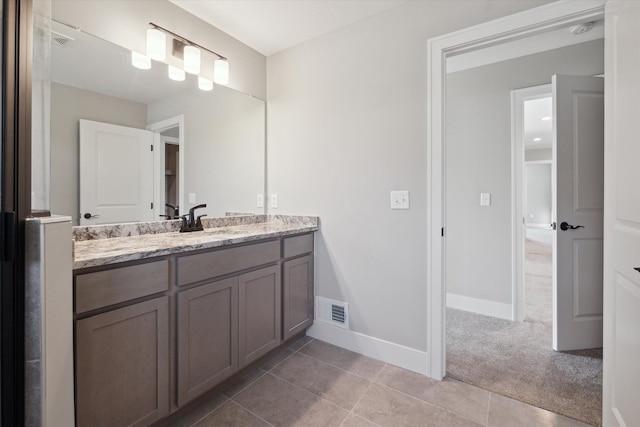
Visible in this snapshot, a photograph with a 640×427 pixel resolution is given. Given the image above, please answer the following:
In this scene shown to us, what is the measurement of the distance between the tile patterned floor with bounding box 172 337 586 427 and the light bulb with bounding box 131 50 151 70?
2001 mm

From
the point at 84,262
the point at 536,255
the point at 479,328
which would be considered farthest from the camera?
the point at 536,255

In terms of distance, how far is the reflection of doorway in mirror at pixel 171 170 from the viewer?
77.5 inches

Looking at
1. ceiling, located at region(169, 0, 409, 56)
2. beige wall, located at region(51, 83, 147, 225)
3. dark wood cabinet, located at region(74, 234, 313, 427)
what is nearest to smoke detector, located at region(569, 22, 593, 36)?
ceiling, located at region(169, 0, 409, 56)

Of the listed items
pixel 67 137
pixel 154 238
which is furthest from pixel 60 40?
pixel 154 238

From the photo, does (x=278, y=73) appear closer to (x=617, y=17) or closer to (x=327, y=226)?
(x=327, y=226)

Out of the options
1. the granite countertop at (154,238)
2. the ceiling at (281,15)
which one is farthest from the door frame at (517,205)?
the granite countertop at (154,238)

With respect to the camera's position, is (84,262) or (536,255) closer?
(84,262)

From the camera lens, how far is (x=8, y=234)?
0.88m

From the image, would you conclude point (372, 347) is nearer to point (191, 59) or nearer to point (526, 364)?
point (526, 364)

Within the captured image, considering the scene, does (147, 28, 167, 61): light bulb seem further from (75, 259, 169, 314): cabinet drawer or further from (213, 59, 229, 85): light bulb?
(75, 259, 169, 314): cabinet drawer

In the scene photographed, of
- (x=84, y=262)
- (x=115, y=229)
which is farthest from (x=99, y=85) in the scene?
(x=84, y=262)

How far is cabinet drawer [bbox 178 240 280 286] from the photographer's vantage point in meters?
1.44

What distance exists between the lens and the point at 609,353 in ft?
4.23

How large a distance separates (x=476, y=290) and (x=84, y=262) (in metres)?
3.08
